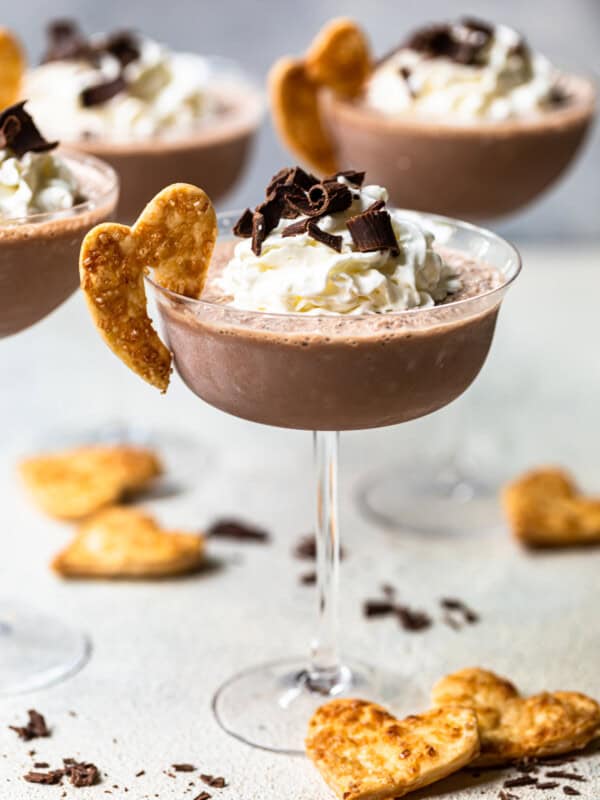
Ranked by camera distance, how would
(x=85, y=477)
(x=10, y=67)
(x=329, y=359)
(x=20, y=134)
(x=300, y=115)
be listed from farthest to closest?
(x=300, y=115)
(x=85, y=477)
(x=10, y=67)
(x=20, y=134)
(x=329, y=359)

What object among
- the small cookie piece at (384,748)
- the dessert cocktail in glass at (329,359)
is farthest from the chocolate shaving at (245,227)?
the small cookie piece at (384,748)

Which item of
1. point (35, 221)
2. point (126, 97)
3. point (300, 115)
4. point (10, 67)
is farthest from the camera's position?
point (300, 115)

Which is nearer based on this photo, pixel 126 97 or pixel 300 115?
pixel 126 97

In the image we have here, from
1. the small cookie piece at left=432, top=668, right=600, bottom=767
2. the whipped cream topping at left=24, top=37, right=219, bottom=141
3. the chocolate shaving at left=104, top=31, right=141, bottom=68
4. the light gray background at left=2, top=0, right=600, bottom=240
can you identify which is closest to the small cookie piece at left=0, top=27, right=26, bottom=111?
the whipped cream topping at left=24, top=37, right=219, bottom=141

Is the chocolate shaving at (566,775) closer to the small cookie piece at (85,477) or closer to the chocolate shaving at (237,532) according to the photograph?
the chocolate shaving at (237,532)

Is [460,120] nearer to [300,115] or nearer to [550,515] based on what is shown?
[300,115]

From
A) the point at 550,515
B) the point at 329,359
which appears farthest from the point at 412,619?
the point at 329,359

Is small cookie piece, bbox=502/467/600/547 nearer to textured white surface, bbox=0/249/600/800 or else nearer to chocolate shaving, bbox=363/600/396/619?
textured white surface, bbox=0/249/600/800
